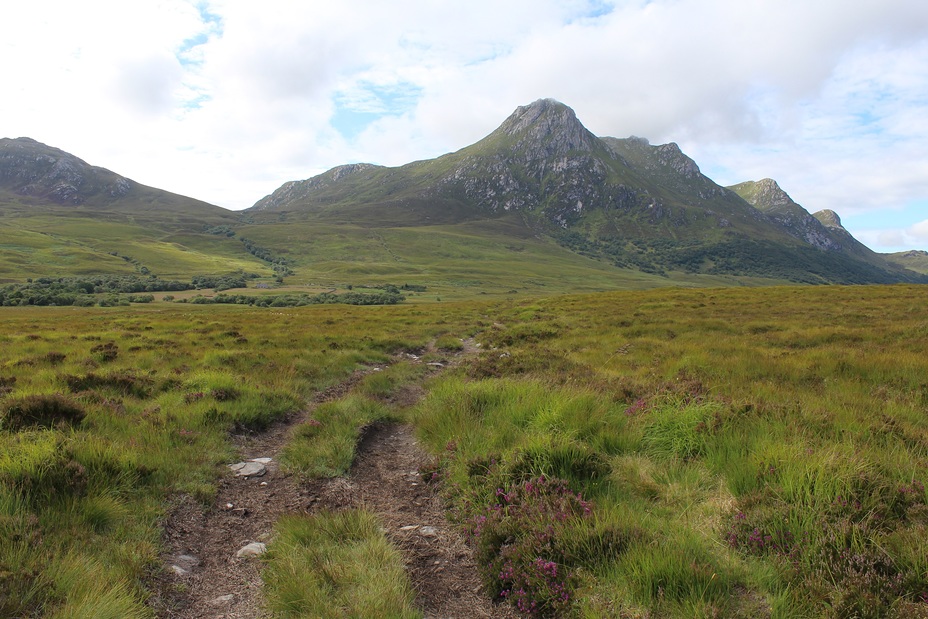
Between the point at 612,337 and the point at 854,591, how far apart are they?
15.4 m

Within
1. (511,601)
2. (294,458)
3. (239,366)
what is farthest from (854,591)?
(239,366)

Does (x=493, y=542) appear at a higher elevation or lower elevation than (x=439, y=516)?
higher

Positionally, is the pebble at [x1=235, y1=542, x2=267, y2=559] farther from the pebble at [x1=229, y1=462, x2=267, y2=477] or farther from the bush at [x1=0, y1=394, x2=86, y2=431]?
the bush at [x1=0, y1=394, x2=86, y2=431]

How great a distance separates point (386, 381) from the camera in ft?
42.2

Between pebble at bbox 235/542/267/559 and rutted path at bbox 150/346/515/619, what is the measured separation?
4 centimetres

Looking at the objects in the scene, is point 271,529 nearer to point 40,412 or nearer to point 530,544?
point 530,544

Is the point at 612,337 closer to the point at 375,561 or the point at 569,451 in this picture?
the point at 569,451

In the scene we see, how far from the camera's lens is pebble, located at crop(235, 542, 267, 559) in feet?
15.9

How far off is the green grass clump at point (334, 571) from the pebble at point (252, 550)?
0.19 m

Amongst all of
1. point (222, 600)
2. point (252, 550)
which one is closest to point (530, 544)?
point (222, 600)

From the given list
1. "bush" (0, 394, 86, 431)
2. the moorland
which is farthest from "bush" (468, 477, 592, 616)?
"bush" (0, 394, 86, 431)

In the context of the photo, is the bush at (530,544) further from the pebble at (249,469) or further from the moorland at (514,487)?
the pebble at (249,469)

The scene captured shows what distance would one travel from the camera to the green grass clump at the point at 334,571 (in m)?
3.70

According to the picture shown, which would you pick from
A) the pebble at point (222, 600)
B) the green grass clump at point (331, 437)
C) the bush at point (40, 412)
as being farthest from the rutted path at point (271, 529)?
the bush at point (40, 412)
